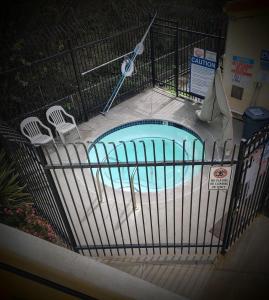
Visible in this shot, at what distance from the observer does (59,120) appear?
8.19 m

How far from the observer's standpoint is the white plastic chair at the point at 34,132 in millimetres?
7445

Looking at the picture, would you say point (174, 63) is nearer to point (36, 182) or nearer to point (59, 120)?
point (59, 120)

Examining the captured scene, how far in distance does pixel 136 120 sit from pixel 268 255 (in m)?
5.43

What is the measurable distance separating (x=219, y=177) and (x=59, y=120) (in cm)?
568

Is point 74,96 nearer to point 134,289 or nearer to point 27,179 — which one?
point 27,179

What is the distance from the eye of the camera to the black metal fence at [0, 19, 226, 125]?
7.94 meters

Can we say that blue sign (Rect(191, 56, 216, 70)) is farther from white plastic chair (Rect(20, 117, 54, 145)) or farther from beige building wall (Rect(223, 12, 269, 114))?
white plastic chair (Rect(20, 117, 54, 145))

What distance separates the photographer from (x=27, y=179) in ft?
15.8

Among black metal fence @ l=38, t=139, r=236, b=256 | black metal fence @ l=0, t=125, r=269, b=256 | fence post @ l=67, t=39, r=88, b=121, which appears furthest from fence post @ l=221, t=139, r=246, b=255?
fence post @ l=67, t=39, r=88, b=121

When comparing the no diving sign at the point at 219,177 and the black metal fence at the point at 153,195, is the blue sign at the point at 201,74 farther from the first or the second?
the no diving sign at the point at 219,177

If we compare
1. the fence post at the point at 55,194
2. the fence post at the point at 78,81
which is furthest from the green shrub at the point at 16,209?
the fence post at the point at 78,81

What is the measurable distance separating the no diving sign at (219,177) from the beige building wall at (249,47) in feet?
14.8

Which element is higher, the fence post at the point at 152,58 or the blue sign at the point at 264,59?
the blue sign at the point at 264,59

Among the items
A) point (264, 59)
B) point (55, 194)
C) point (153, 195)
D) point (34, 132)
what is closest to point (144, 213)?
point (153, 195)
